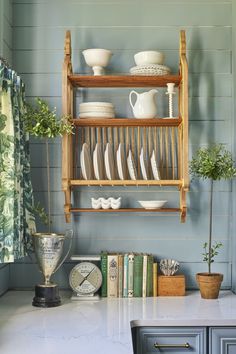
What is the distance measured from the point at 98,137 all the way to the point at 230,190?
0.82 meters

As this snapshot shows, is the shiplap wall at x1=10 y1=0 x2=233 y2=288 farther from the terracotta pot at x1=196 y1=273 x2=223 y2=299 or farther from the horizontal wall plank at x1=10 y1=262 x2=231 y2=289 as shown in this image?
the terracotta pot at x1=196 y1=273 x2=223 y2=299

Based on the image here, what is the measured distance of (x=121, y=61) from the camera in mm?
3229

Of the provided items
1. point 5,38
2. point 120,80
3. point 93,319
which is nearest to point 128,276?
point 93,319

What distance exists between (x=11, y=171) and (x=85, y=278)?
780 millimetres

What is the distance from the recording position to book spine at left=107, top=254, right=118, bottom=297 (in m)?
2.99

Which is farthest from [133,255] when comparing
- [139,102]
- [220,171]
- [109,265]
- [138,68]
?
[138,68]

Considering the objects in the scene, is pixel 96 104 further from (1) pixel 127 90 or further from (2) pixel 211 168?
(2) pixel 211 168

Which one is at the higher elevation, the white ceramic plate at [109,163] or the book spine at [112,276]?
the white ceramic plate at [109,163]

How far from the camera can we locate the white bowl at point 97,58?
303 centimetres

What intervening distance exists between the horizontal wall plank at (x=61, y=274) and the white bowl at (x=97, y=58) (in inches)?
43.8

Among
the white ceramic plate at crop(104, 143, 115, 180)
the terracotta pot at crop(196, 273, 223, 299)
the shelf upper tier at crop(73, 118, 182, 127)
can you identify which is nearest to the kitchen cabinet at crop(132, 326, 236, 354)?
the terracotta pot at crop(196, 273, 223, 299)

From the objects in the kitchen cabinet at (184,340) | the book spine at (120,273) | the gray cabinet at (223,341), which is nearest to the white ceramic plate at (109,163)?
the book spine at (120,273)

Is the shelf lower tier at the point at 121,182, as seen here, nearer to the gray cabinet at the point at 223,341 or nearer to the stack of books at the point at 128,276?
the stack of books at the point at 128,276

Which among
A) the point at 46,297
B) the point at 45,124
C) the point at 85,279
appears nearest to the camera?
the point at 46,297
